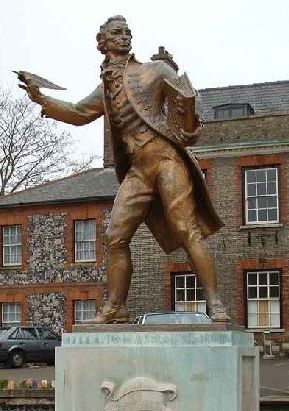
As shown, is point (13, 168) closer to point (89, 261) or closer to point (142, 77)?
point (89, 261)

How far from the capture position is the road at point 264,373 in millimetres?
17156

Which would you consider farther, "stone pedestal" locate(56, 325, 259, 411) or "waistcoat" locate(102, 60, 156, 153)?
"waistcoat" locate(102, 60, 156, 153)

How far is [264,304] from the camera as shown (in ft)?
87.2

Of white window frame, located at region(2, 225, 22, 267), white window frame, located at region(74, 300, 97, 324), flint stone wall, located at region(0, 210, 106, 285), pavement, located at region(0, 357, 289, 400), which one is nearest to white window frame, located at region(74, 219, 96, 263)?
flint stone wall, located at region(0, 210, 106, 285)

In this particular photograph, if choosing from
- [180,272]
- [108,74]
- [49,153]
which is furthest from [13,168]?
[108,74]

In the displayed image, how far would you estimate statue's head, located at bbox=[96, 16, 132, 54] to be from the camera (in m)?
7.46

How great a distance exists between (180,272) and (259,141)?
4609 mm

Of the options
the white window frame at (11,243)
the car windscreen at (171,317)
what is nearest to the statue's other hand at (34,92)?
the car windscreen at (171,317)

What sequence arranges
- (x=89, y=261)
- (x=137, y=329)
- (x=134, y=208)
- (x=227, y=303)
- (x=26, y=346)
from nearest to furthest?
(x=137, y=329) → (x=134, y=208) → (x=26, y=346) → (x=227, y=303) → (x=89, y=261)

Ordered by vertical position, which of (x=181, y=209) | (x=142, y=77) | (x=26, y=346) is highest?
(x=142, y=77)

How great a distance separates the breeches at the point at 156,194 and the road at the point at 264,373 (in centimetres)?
915

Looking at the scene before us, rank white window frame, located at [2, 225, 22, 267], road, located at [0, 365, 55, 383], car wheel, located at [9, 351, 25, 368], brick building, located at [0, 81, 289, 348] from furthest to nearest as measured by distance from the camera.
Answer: white window frame, located at [2, 225, 22, 267] < brick building, located at [0, 81, 289, 348] < car wheel, located at [9, 351, 25, 368] < road, located at [0, 365, 55, 383]

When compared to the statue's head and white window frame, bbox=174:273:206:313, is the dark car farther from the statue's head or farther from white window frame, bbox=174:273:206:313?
the statue's head

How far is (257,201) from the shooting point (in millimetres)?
27156
